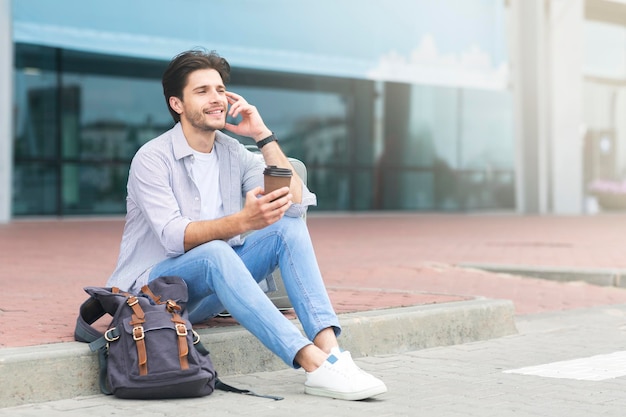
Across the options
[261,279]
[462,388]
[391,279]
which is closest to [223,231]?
[261,279]

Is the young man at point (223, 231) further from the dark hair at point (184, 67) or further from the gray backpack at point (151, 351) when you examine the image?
the gray backpack at point (151, 351)

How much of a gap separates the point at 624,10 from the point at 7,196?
17856 mm

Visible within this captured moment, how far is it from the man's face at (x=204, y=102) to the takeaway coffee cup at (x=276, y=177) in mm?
540

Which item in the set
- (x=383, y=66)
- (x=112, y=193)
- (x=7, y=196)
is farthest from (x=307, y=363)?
(x=383, y=66)

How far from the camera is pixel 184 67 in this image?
4.71m

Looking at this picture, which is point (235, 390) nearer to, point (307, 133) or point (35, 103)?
point (35, 103)

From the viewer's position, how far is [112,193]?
20.1 metres

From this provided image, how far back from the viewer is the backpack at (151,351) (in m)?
3.99

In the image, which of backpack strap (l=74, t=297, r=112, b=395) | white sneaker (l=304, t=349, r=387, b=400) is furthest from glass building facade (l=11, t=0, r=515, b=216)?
white sneaker (l=304, t=349, r=387, b=400)

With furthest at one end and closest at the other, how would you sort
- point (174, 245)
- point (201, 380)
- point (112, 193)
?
point (112, 193), point (174, 245), point (201, 380)

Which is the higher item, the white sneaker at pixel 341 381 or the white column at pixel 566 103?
the white column at pixel 566 103

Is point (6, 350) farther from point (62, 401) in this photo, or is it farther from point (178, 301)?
point (178, 301)

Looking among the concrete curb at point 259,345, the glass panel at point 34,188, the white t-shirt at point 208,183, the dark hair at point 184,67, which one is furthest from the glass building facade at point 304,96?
the white t-shirt at point 208,183

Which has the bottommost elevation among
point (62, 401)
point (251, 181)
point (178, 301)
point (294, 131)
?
point (62, 401)
